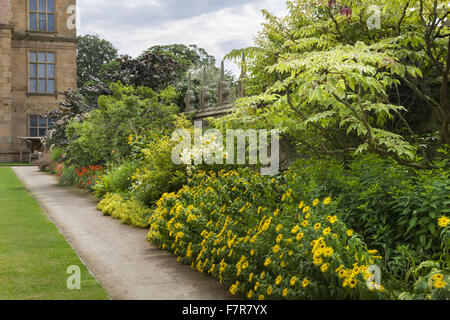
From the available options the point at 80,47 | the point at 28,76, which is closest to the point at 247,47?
the point at 28,76

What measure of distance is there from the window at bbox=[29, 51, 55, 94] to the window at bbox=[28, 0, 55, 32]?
159 centimetres

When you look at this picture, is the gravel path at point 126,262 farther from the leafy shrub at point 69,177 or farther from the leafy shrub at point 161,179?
the leafy shrub at point 69,177

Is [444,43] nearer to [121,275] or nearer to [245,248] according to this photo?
[245,248]

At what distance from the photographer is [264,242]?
420cm

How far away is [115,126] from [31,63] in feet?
59.2

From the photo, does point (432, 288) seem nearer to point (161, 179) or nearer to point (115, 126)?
point (161, 179)

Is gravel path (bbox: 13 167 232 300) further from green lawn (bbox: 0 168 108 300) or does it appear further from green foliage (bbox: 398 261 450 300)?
green foliage (bbox: 398 261 450 300)

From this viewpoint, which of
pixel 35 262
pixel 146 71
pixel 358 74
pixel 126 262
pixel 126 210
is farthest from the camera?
pixel 146 71

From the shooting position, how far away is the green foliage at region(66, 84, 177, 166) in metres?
12.3

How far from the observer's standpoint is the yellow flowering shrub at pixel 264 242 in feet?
11.5

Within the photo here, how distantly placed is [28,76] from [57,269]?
84.0ft

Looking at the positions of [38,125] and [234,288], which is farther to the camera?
[38,125]

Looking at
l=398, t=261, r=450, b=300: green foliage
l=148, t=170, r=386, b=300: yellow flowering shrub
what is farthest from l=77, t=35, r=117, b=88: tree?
l=398, t=261, r=450, b=300: green foliage

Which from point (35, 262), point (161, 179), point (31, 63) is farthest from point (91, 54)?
point (35, 262)
